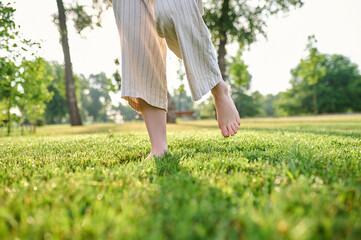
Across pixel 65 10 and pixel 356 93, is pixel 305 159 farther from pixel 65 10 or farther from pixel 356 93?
pixel 356 93

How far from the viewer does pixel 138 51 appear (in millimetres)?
1574

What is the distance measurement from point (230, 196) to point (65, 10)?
1390cm

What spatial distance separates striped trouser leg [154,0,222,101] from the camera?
1.42m

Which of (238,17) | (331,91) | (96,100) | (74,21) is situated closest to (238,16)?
(238,17)

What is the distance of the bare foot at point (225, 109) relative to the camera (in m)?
1.71

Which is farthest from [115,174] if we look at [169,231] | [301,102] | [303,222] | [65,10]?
[301,102]

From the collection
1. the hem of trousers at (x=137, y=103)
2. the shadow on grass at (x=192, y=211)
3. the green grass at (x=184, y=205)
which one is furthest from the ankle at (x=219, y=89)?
the shadow on grass at (x=192, y=211)

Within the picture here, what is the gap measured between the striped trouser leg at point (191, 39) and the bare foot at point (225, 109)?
0.47 feet

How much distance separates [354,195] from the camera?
0.76 metres

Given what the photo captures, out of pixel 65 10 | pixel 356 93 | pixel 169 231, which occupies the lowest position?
pixel 169 231

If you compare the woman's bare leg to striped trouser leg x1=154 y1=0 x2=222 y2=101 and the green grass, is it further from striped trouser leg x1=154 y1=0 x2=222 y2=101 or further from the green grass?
the green grass

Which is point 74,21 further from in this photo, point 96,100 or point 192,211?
point 96,100

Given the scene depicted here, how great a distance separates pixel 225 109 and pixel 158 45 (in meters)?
0.75

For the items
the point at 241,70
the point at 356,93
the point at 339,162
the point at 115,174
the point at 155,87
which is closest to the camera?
the point at 115,174
